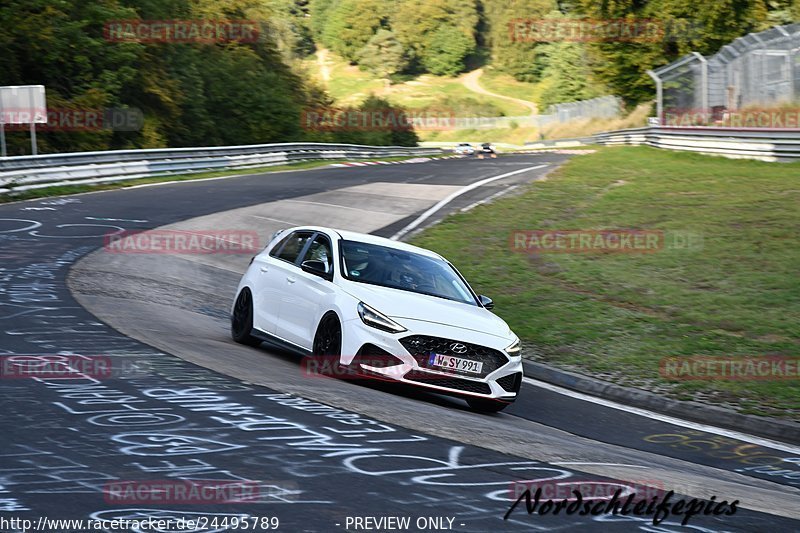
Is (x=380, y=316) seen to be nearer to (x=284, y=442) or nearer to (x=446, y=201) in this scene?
(x=284, y=442)

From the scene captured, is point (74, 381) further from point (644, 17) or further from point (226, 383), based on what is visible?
point (644, 17)

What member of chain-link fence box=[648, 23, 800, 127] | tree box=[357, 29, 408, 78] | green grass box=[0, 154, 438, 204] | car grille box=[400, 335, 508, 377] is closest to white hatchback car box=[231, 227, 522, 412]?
car grille box=[400, 335, 508, 377]

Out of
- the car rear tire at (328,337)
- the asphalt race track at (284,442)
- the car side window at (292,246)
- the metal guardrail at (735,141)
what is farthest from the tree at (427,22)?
the car rear tire at (328,337)

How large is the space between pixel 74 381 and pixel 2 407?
1.08m

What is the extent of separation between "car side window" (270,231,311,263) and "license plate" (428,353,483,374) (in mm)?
2675

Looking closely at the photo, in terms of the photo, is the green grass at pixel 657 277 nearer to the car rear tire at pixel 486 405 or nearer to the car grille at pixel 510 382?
the car grille at pixel 510 382

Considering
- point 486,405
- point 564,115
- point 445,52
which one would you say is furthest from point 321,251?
point 445,52

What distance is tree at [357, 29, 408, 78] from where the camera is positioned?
6334 inches

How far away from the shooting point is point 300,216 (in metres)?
25.1

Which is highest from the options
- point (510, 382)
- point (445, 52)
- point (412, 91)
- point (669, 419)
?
point (445, 52)

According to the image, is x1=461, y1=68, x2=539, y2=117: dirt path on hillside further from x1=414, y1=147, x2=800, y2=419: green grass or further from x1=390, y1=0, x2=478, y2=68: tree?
x1=414, y1=147, x2=800, y2=419: green grass

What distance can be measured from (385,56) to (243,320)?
15352cm

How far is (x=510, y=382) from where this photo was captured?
10148mm

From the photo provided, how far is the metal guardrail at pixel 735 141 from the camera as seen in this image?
28925mm
